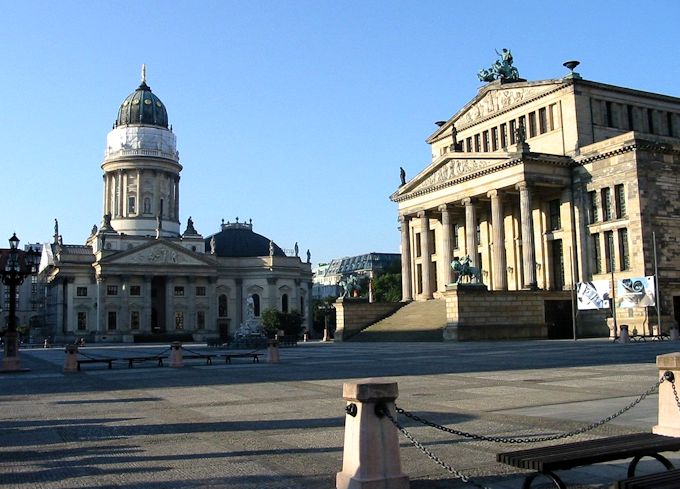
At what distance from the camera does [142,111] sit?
123 m

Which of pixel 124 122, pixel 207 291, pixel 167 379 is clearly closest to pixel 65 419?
pixel 167 379

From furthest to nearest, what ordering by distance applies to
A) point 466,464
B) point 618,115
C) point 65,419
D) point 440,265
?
point 440,265
point 618,115
point 65,419
point 466,464

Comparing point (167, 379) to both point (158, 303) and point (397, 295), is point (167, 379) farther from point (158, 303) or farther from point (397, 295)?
point (397, 295)

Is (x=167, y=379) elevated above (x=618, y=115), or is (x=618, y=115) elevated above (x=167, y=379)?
(x=618, y=115)

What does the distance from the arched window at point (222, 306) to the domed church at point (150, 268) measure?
168mm

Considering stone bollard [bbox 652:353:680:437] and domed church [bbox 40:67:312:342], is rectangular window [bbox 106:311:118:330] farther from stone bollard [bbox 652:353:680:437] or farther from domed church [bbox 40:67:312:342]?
stone bollard [bbox 652:353:680:437]

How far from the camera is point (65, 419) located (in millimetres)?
14219

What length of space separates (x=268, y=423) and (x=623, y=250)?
48011mm

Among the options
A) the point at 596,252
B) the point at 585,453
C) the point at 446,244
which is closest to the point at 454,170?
the point at 446,244

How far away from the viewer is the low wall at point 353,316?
66.1 meters

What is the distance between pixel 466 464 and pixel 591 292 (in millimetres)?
48760

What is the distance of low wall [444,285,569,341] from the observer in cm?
5209

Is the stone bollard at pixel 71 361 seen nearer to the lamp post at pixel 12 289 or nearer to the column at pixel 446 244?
the lamp post at pixel 12 289

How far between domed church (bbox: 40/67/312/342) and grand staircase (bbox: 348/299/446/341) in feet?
162
